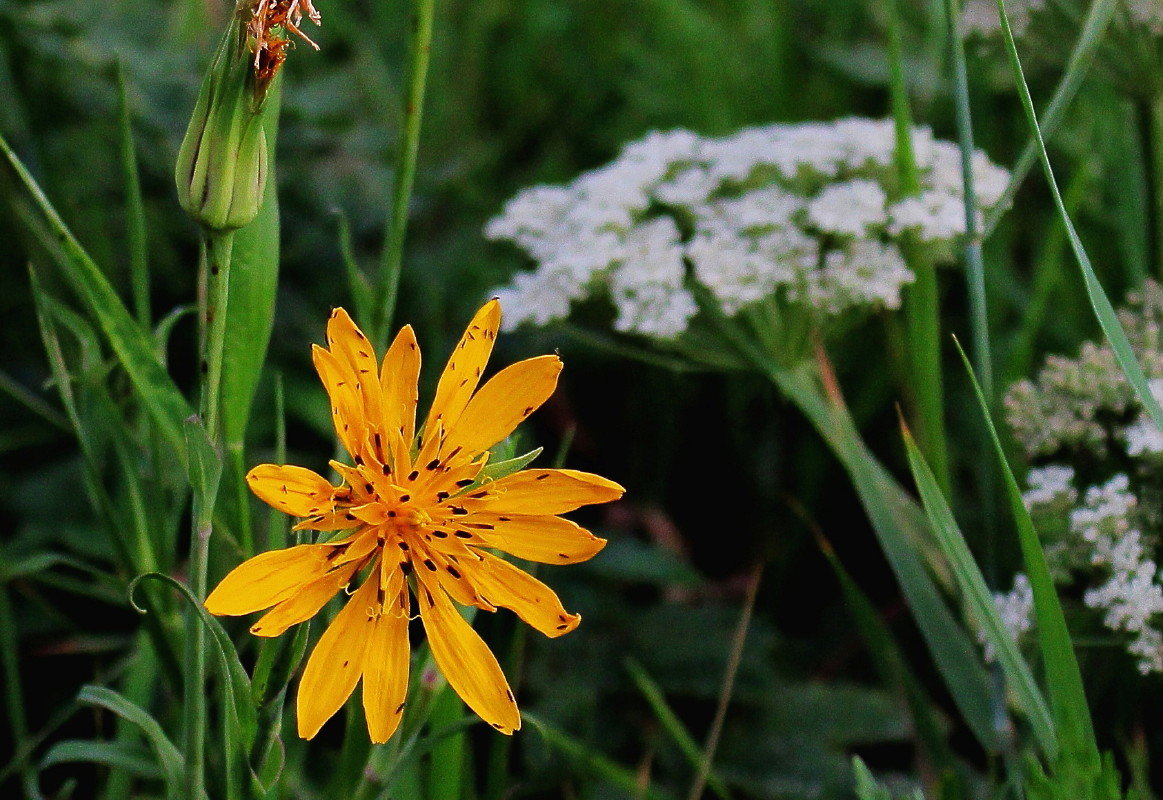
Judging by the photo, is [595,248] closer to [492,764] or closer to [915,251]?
[915,251]

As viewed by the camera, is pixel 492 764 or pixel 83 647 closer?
pixel 492 764

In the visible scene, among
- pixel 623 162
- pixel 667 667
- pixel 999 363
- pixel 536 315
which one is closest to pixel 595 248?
pixel 536 315

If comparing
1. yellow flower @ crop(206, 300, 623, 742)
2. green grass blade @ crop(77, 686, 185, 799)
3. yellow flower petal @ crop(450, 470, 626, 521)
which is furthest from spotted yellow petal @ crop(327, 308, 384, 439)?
green grass blade @ crop(77, 686, 185, 799)

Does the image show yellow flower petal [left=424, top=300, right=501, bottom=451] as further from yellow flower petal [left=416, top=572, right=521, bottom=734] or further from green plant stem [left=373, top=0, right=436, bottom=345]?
green plant stem [left=373, top=0, right=436, bottom=345]

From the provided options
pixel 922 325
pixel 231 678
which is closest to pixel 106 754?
pixel 231 678

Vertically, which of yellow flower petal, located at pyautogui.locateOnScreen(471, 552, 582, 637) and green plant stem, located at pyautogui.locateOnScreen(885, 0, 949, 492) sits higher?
green plant stem, located at pyautogui.locateOnScreen(885, 0, 949, 492)

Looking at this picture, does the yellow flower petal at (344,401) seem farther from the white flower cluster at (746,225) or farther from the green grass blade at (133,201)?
the white flower cluster at (746,225)
